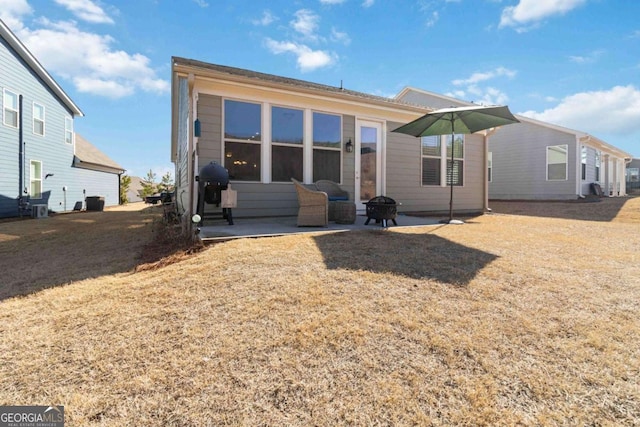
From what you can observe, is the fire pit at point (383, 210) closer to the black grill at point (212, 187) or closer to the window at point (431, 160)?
the black grill at point (212, 187)

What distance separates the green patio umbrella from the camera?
596 cm

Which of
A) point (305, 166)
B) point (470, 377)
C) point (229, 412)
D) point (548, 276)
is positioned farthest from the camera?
point (305, 166)

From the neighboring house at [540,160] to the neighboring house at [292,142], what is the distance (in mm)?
8477

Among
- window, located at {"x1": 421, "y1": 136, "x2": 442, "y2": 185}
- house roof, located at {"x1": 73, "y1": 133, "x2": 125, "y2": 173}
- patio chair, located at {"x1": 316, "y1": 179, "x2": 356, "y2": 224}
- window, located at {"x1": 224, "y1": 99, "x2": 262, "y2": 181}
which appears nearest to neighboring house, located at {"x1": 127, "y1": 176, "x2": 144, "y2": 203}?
house roof, located at {"x1": 73, "y1": 133, "x2": 125, "y2": 173}

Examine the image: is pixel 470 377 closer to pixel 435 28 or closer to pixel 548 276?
pixel 548 276

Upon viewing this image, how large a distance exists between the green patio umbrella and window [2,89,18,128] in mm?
13365

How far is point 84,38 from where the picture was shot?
10695 millimetres

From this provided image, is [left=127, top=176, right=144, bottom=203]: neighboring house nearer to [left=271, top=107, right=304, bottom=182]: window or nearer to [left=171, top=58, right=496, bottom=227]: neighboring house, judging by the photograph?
[left=171, top=58, right=496, bottom=227]: neighboring house

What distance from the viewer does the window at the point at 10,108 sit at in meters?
10.9

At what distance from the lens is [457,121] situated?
22.6ft

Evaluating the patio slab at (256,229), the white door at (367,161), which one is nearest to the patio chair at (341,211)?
the patio slab at (256,229)

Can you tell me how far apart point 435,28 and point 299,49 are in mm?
4442

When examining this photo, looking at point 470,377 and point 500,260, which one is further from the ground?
point 500,260

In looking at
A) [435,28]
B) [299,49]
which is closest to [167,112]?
[299,49]
